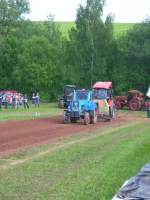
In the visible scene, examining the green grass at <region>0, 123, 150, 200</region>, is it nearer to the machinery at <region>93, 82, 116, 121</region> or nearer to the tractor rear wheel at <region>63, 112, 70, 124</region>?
the tractor rear wheel at <region>63, 112, 70, 124</region>

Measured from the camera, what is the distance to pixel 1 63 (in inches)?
3482

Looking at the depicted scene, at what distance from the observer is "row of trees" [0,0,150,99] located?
73.9 m

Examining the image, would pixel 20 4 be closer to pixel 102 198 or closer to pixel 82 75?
pixel 82 75

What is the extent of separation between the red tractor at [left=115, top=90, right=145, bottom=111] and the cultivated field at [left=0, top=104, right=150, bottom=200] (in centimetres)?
3809

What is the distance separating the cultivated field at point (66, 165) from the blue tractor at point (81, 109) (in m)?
11.7

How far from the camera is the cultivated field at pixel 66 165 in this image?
36.8 feet

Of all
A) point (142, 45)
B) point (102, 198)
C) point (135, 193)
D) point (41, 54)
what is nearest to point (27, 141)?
point (102, 198)

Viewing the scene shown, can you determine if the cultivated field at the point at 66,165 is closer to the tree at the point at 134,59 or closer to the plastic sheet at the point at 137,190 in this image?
the plastic sheet at the point at 137,190

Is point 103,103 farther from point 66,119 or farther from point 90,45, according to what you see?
point 90,45

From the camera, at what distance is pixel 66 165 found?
1493 cm

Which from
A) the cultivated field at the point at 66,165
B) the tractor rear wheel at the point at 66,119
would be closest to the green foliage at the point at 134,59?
the tractor rear wheel at the point at 66,119

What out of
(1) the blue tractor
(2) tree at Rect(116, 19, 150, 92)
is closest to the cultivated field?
(1) the blue tractor

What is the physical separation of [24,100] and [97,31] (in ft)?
64.5

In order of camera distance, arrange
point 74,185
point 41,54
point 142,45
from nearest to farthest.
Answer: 1. point 74,185
2. point 142,45
3. point 41,54
